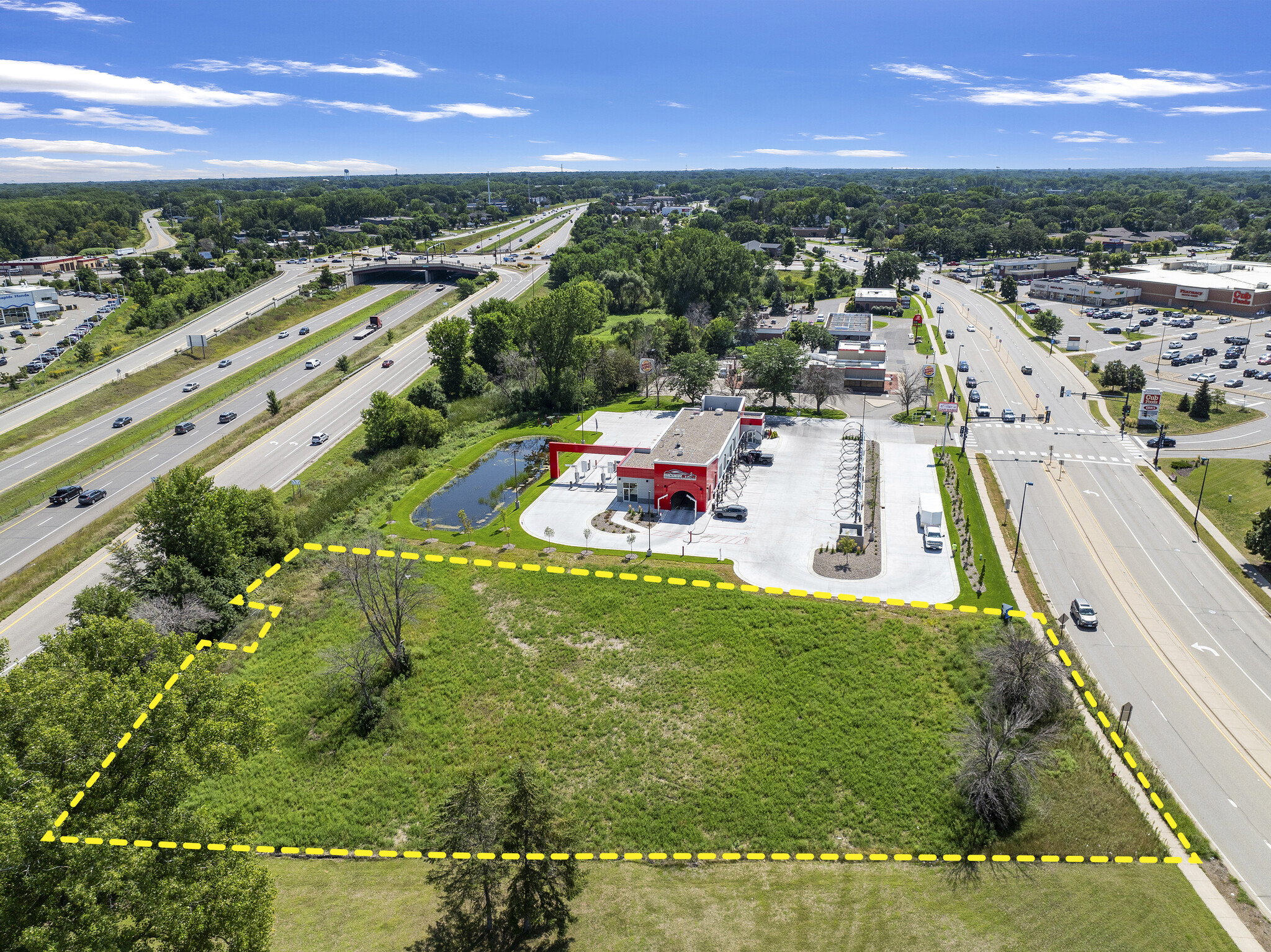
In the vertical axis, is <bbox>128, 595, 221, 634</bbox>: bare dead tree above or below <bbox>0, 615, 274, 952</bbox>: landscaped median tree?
below

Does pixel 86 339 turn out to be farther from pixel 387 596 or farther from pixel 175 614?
pixel 387 596

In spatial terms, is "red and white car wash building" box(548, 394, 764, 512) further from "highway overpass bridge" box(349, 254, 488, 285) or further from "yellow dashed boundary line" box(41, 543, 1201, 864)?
"highway overpass bridge" box(349, 254, 488, 285)

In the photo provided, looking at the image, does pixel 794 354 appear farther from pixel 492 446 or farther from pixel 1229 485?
pixel 1229 485

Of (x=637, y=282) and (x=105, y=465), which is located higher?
(x=637, y=282)

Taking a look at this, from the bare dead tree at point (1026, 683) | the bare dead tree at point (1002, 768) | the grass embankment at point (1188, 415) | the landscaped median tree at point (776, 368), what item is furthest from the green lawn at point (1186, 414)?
the bare dead tree at point (1002, 768)

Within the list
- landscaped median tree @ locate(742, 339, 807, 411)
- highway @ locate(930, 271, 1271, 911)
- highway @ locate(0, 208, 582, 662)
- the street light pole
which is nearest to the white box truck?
the street light pole

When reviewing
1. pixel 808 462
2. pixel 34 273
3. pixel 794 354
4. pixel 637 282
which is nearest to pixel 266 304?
pixel 637 282
